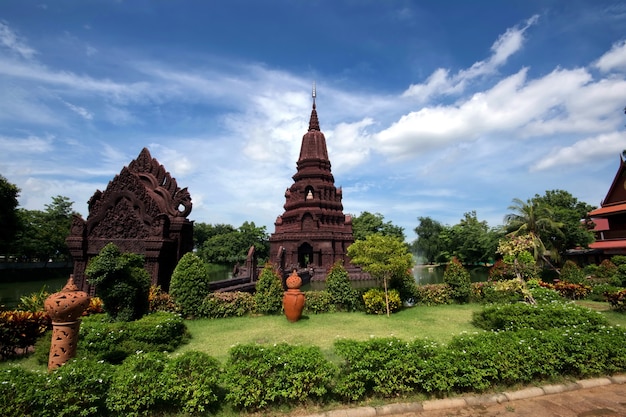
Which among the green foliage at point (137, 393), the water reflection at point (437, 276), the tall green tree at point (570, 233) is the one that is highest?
the tall green tree at point (570, 233)

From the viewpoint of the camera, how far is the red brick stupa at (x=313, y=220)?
3083cm

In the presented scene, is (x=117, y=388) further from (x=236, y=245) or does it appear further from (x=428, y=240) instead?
(x=428, y=240)

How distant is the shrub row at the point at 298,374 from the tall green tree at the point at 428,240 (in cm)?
5547

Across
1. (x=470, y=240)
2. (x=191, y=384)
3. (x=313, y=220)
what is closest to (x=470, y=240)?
(x=470, y=240)

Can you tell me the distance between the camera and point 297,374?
468 cm

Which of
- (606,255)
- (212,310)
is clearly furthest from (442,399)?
(606,255)

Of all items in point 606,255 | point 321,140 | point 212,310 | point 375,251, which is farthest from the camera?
point 321,140

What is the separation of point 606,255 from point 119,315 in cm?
3229

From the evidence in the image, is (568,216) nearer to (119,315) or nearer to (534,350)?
(534,350)

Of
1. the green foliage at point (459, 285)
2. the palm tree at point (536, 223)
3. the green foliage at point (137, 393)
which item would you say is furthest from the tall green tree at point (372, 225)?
the green foliage at point (137, 393)

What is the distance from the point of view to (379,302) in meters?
11.7

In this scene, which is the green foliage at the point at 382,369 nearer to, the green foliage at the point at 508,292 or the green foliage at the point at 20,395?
the green foliage at the point at 20,395

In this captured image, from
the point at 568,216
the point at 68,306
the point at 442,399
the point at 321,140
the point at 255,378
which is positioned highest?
the point at 321,140

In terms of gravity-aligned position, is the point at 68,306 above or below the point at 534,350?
above
